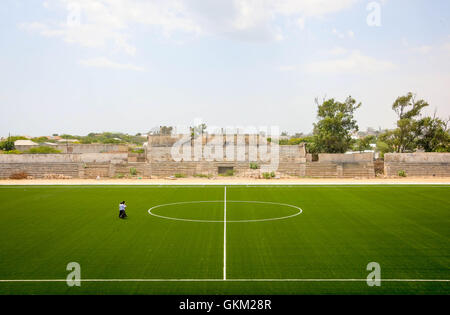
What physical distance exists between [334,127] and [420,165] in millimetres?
12056

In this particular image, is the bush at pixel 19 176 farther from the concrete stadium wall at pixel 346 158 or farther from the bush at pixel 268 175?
the concrete stadium wall at pixel 346 158

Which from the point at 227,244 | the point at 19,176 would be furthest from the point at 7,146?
the point at 227,244

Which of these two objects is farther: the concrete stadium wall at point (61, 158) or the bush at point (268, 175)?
the concrete stadium wall at point (61, 158)

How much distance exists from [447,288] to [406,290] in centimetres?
120

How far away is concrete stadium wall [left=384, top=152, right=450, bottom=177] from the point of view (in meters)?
46.8

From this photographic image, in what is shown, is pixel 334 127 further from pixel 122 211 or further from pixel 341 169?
pixel 122 211

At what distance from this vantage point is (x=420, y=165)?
4709 centimetres

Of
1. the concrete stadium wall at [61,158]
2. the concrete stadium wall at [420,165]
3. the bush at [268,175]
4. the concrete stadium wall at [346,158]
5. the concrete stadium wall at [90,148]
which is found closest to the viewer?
the concrete stadium wall at [420,165]

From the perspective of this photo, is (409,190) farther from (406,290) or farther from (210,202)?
(406,290)

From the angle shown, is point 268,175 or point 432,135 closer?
point 268,175

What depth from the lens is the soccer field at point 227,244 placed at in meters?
12.1

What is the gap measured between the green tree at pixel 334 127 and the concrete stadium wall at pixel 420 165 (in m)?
7.64

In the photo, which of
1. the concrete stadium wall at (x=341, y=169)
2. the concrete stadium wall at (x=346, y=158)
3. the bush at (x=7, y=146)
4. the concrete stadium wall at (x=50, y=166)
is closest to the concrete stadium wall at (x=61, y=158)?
the concrete stadium wall at (x=50, y=166)

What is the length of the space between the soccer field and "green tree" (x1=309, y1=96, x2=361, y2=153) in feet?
82.1
